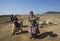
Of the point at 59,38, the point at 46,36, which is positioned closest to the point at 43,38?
the point at 46,36

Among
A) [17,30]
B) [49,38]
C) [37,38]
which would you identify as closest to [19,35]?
[17,30]

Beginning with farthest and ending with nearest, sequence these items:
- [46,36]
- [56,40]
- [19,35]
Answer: [19,35] < [46,36] < [56,40]

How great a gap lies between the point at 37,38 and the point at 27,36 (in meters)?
0.85

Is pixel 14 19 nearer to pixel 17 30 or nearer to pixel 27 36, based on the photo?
pixel 17 30

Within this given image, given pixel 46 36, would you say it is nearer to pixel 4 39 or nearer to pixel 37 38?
pixel 37 38

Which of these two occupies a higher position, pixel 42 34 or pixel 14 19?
pixel 14 19

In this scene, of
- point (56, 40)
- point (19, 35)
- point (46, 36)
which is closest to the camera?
point (56, 40)

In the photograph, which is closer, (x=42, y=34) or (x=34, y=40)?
(x=34, y=40)

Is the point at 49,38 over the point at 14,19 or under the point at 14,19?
under

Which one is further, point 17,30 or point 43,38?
point 17,30

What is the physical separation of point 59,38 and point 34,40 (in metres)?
1.56

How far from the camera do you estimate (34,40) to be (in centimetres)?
1044

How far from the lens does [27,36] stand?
37.1 ft

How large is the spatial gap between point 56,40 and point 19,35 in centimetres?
284
